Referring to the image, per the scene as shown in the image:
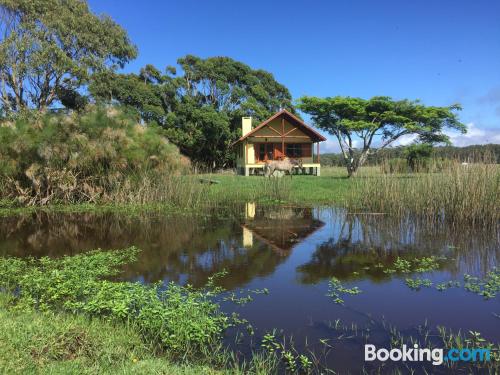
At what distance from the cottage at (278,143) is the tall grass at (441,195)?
49.0 feet

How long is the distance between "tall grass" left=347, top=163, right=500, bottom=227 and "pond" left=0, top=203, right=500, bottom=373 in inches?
23.1

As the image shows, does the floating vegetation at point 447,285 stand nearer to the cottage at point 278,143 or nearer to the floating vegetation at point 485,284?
the floating vegetation at point 485,284

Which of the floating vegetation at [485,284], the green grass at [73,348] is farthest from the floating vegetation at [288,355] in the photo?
the floating vegetation at [485,284]

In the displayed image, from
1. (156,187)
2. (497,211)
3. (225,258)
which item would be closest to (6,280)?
(225,258)

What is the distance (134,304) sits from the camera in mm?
4008

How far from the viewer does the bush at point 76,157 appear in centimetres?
1194

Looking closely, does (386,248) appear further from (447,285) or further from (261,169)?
(261,169)

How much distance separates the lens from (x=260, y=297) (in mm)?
4859

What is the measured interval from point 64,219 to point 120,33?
19.3 meters

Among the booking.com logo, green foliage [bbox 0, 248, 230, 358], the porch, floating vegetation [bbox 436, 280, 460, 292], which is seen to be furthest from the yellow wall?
the booking.com logo

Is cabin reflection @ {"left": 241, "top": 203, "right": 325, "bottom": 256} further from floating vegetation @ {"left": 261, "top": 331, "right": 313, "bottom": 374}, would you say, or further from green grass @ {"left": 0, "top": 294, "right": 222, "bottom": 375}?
green grass @ {"left": 0, "top": 294, "right": 222, "bottom": 375}

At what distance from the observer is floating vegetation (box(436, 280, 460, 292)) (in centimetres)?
516

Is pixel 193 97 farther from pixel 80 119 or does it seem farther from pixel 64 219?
pixel 64 219

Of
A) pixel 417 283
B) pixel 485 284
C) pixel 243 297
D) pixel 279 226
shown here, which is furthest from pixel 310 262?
pixel 279 226
